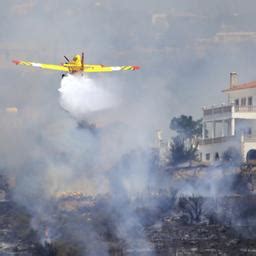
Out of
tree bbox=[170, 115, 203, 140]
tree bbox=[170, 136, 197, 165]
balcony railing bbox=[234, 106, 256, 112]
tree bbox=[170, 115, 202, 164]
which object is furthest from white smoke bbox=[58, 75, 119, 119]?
tree bbox=[170, 115, 203, 140]

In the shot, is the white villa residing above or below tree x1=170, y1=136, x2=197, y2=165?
above

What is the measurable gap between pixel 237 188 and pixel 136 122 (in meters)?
50.4

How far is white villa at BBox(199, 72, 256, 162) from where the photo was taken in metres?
121

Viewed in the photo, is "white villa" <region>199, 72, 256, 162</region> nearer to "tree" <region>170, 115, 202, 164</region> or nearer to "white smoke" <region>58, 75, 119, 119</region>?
"tree" <region>170, 115, 202, 164</region>

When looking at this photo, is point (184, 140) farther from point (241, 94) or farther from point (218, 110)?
point (241, 94)

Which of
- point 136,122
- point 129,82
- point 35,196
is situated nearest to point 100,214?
point 35,196

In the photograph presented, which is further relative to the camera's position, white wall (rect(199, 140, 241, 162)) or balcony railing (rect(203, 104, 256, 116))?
balcony railing (rect(203, 104, 256, 116))

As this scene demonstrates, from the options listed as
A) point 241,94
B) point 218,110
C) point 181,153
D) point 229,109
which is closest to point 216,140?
point 229,109

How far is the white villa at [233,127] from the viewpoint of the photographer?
121 m

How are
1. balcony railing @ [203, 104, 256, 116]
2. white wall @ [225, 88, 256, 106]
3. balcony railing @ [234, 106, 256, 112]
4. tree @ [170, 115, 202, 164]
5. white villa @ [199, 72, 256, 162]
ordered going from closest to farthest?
white villa @ [199, 72, 256, 162] < tree @ [170, 115, 202, 164] < balcony railing @ [203, 104, 256, 116] < balcony railing @ [234, 106, 256, 112] < white wall @ [225, 88, 256, 106]

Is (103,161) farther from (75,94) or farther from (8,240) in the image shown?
(8,240)

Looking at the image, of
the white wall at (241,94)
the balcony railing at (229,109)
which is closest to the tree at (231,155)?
the balcony railing at (229,109)

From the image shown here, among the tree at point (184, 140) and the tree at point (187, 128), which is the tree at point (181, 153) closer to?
the tree at point (184, 140)

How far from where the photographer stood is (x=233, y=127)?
123500 millimetres
